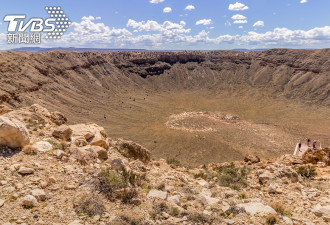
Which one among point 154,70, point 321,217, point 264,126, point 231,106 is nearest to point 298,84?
point 231,106

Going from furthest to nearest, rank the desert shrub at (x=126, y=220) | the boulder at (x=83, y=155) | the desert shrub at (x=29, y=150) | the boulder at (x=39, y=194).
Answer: the boulder at (x=83, y=155) < the desert shrub at (x=29, y=150) < the boulder at (x=39, y=194) < the desert shrub at (x=126, y=220)

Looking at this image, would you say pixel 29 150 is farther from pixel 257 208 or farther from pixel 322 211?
pixel 322 211

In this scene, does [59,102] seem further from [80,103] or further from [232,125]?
[232,125]

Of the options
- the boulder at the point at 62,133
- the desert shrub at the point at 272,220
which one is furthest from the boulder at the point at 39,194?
the desert shrub at the point at 272,220

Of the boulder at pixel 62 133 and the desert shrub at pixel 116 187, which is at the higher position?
the boulder at pixel 62 133

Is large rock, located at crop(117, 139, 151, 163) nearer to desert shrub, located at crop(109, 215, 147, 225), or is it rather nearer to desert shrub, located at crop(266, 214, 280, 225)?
desert shrub, located at crop(109, 215, 147, 225)

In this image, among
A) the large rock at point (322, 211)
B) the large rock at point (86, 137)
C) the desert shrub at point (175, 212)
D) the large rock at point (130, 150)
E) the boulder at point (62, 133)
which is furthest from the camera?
the large rock at point (130, 150)

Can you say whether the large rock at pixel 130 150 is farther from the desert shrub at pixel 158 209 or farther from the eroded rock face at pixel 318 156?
the eroded rock face at pixel 318 156
